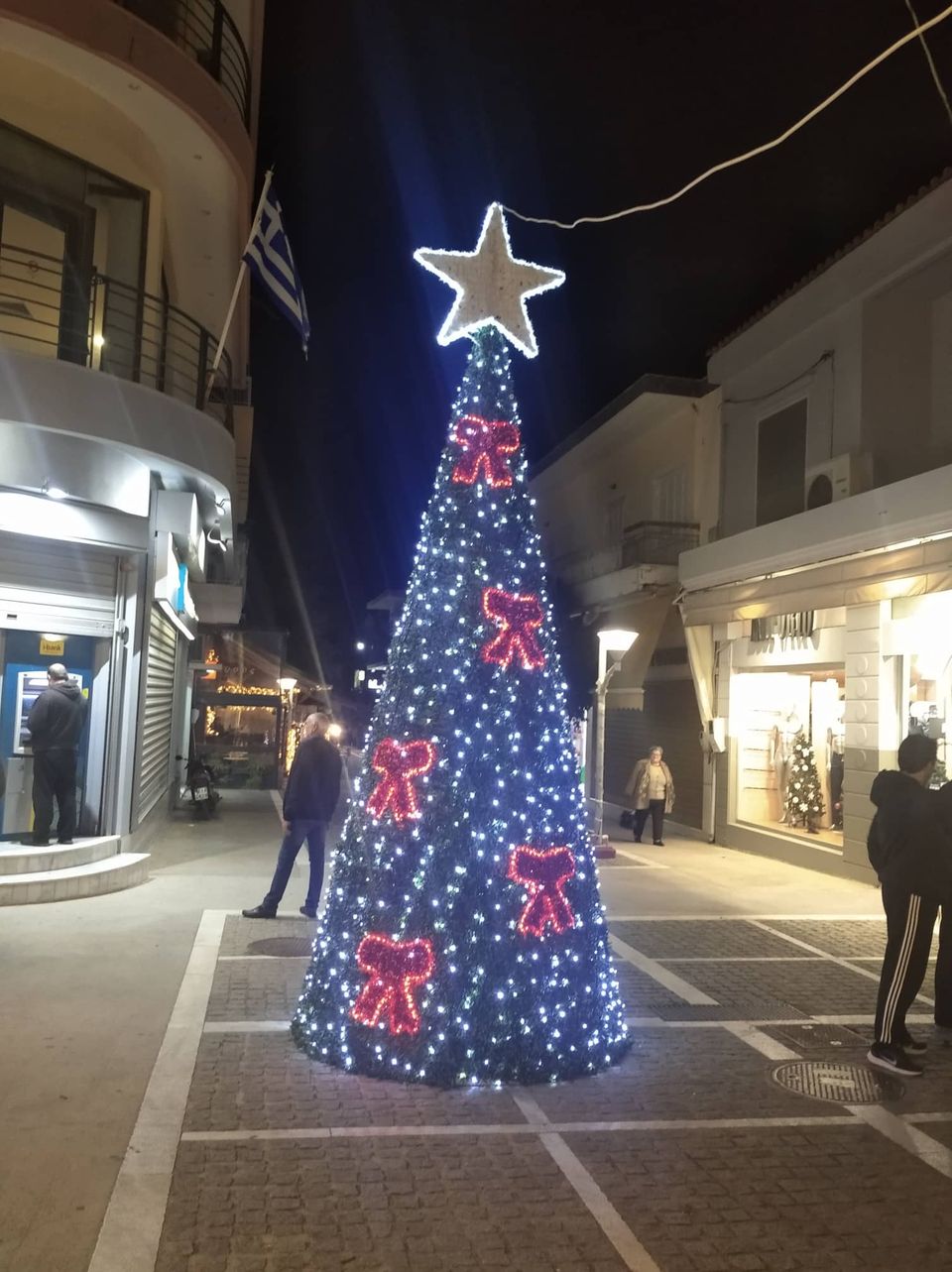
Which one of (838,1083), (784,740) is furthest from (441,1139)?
(784,740)

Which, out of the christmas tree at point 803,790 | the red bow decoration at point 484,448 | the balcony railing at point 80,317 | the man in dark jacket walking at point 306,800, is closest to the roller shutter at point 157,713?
the balcony railing at point 80,317

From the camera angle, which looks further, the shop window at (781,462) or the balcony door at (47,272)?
the shop window at (781,462)

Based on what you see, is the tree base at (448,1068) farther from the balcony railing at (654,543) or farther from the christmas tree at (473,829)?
the balcony railing at (654,543)

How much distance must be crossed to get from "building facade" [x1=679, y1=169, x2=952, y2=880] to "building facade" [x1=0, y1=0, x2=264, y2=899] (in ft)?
23.4

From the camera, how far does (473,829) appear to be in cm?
517

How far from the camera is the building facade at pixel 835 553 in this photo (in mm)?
11367

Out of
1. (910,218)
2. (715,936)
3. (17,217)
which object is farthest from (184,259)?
(715,936)

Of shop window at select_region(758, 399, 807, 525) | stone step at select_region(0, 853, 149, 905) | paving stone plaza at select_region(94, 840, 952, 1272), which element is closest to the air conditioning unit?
shop window at select_region(758, 399, 807, 525)

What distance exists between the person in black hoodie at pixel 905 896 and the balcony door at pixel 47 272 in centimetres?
829

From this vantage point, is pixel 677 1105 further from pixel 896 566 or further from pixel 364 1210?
pixel 896 566

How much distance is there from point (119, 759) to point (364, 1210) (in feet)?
24.9

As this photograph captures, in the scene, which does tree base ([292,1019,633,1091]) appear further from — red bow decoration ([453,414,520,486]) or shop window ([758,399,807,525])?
shop window ([758,399,807,525])

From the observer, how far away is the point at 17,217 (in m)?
9.95

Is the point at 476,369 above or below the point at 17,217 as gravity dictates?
below
